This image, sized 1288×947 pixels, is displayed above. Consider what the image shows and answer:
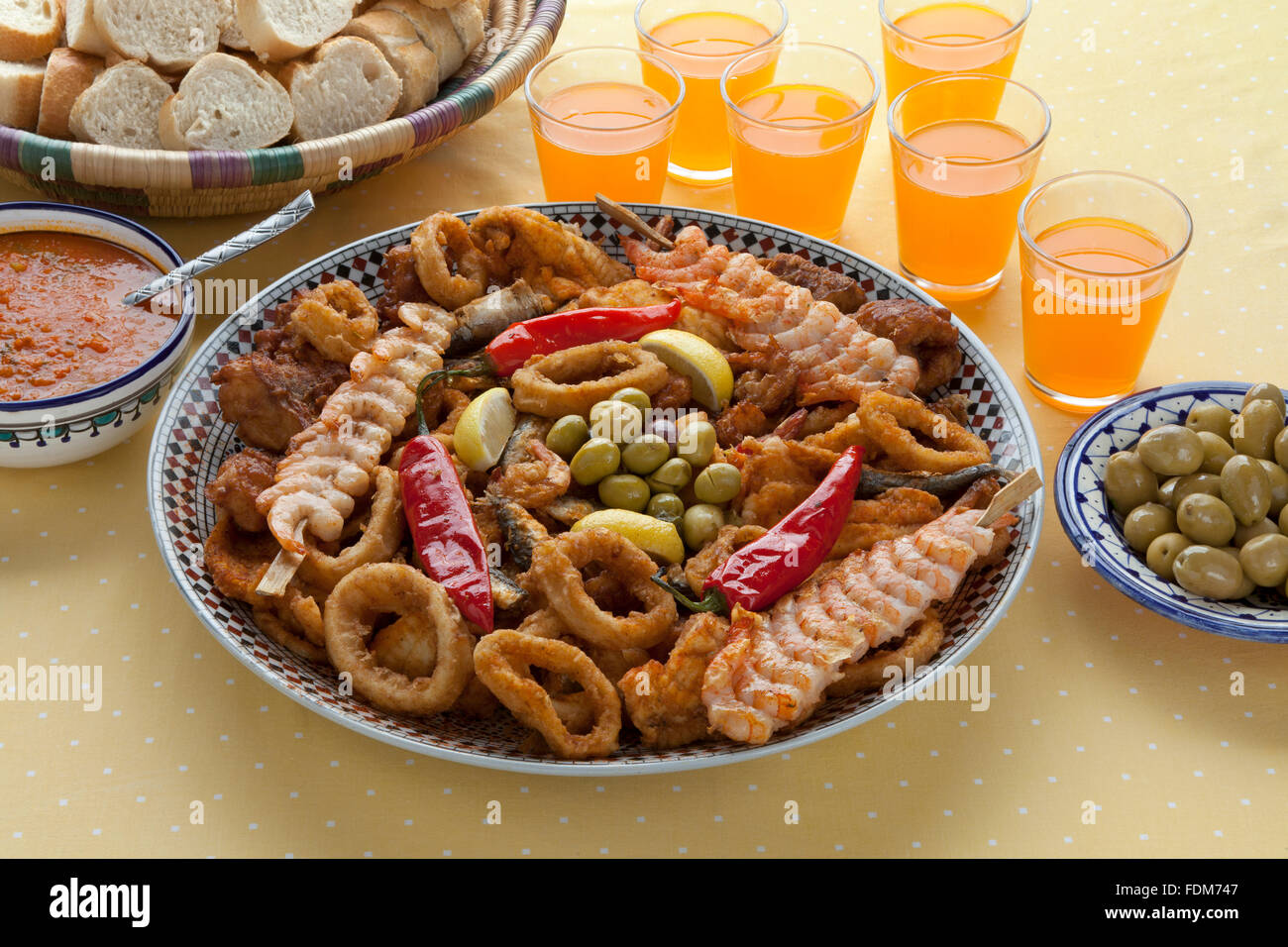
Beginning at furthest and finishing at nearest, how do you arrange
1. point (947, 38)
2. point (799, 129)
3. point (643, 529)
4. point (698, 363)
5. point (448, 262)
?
point (947, 38)
point (799, 129)
point (448, 262)
point (698, 363)
point (643, 529)

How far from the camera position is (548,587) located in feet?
11.3

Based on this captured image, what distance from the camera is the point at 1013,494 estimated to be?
3.49 meters

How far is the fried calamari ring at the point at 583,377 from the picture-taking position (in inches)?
160

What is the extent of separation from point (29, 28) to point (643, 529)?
11.7ft

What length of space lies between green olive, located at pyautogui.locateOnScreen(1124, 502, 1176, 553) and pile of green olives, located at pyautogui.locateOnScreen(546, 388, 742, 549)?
1.22 m

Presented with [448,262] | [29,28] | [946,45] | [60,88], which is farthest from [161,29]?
[946,45]

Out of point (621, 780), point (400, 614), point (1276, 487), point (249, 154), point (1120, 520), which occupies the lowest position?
point (621, 780)

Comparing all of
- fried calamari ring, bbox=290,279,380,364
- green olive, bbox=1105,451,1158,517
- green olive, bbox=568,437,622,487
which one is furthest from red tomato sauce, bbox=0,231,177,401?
green olive, bbox=1105,451,1158,517

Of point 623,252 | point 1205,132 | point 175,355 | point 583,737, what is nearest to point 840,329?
point 623,252

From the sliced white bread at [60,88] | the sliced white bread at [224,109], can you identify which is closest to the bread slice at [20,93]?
the sliced white bread at [60,88]

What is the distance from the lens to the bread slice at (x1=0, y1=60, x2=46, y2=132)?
4941 millimetres

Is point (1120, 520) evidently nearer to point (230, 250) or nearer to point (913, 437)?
point (913, 437)

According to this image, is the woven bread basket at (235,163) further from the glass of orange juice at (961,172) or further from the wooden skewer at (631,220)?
the glass of orange juice at (961,172)

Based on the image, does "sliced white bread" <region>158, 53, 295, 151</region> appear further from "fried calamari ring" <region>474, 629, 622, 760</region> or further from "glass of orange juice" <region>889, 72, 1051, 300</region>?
"fried calamari ring" <region>474, 629, 622, 760</region>
